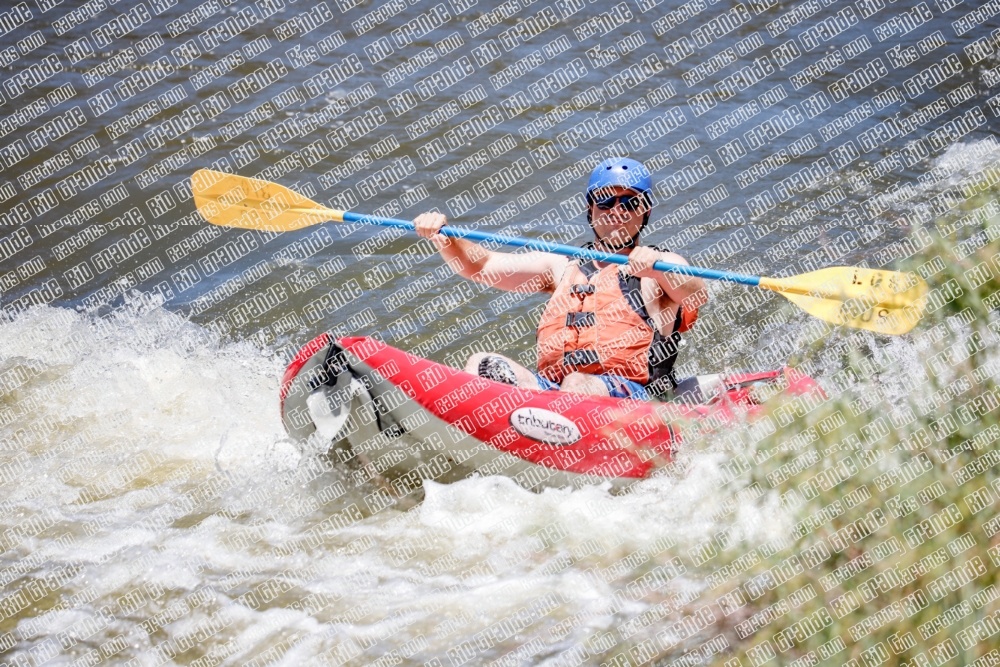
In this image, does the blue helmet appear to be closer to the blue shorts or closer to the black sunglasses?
the black sunglasses

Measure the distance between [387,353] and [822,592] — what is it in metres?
2.09

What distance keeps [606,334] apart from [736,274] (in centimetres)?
60

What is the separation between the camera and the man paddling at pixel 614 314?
417 centimetres

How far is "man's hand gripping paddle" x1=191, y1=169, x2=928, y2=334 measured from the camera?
2.86 metres

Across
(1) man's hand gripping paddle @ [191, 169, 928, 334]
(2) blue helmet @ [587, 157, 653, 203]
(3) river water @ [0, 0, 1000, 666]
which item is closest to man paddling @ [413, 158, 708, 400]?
(2) blue helmet @ [587, 157, 653, 203]

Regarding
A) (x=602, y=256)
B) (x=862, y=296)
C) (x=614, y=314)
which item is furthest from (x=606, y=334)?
(x=862, y=296)

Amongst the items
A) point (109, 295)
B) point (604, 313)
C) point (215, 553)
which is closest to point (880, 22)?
point (604, 313)

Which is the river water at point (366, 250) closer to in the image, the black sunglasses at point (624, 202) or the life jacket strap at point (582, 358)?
the life jacket strap at point (582, 358)

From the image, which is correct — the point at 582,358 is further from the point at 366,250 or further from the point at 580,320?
the point at 366,250

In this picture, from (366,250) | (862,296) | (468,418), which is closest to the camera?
(862,296)

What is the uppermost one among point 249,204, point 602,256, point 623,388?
point 249,204

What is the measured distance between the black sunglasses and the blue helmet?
0.12 feet

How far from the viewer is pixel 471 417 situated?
3844 mm

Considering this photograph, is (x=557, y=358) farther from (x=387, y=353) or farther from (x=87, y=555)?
(x=87, y=555)
